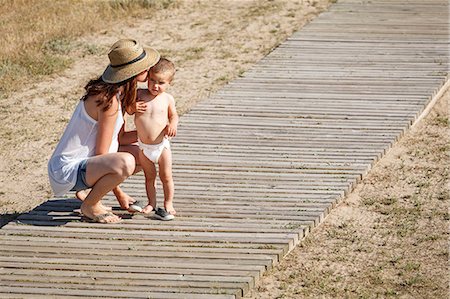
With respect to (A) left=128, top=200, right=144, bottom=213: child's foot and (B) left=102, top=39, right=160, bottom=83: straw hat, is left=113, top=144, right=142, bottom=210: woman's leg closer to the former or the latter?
(A) left=128, top=200, right=144, bottom=213: child's foot

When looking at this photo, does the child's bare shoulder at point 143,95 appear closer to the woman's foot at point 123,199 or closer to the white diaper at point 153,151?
the white diaper at point 153,151

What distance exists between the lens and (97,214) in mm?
7445

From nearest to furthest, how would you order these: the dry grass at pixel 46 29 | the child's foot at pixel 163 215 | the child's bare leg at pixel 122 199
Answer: the child's foot at pixel 163 215, the child's bare leg at pixel 122 199, the dry grass at pixel 46 29

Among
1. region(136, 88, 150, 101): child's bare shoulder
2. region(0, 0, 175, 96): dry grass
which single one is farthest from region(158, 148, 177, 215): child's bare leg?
region(0, 0, 175, 96): dry grass

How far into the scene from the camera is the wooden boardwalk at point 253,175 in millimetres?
6680

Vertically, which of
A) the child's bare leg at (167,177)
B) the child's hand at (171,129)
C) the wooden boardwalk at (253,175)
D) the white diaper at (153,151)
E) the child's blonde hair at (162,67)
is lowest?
the wooden boardwalk at (253,175)

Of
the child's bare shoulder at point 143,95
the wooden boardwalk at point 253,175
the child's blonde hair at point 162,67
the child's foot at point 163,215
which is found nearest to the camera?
the wooden boardwalk at point 253,175

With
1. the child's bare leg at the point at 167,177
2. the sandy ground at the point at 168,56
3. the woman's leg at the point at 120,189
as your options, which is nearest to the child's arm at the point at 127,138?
the woman's leg at the point at 120,189

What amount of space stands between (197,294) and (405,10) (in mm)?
9034

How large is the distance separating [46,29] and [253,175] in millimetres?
6394

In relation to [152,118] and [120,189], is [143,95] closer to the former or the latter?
[152,118]

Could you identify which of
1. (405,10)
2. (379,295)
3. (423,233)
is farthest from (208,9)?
(379,295)

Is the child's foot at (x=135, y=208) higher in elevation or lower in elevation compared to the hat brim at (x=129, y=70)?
lower

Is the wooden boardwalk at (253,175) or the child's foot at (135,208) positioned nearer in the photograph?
the wooden boardwalk at (253,175)
